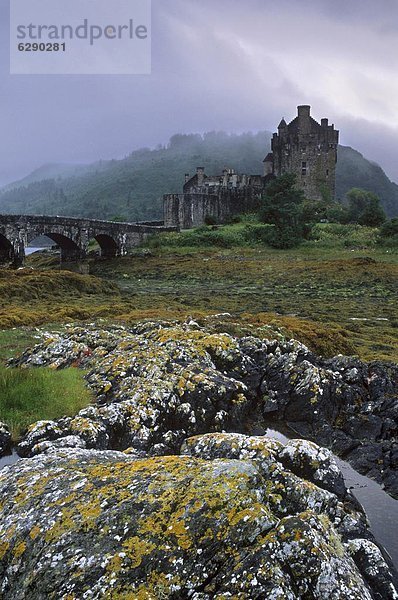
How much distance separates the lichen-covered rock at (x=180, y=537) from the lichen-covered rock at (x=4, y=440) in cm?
272

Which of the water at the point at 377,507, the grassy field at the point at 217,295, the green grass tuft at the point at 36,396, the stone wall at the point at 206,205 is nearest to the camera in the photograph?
the water at the point at 377,507

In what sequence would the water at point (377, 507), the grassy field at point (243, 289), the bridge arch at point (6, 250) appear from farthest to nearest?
1. the bridge arch at point (6, 250)
2. the grassy field at point (243, 289)
3. the water at point (377, 507)

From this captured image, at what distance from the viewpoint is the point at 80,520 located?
5.84 meters

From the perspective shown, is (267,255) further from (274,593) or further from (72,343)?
(274,593)

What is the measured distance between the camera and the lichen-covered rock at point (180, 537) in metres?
5.23

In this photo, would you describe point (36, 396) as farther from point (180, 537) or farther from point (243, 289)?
point (243, 289)

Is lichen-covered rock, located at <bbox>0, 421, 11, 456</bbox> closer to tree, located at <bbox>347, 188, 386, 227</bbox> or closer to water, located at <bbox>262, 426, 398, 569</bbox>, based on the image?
water, located at <bbox>262, 426, 398, 569</bbox>

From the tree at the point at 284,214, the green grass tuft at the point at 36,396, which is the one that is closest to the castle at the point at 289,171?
the tree at the point at 284,214

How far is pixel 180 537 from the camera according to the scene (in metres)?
5.55

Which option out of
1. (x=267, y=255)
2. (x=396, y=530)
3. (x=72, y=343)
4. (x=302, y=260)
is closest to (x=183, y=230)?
(x=267, y=255)

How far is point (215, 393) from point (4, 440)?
4.45 m

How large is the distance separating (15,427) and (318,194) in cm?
9075

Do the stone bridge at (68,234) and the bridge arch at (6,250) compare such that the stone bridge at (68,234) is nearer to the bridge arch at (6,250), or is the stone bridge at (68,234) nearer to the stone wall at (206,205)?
the bridge arch at (6,250)

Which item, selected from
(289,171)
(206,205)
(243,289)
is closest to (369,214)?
(289,171)
